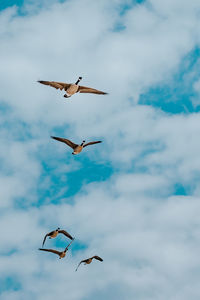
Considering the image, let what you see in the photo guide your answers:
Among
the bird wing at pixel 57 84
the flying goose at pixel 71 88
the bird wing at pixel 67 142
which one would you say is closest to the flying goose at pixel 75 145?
the bird wing at pixel 67 142

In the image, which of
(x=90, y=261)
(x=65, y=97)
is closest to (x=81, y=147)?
(x=65, y=97)

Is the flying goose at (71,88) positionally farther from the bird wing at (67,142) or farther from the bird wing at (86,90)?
the bird wing at (67,142)

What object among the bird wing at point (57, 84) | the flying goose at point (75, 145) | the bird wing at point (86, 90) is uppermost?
the bird wing at point (86, 90)

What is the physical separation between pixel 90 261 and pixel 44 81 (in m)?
41.2

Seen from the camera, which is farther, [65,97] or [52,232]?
[52,232]

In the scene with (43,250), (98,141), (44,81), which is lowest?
(43,250)

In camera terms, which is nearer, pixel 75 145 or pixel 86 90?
pixel 86 90

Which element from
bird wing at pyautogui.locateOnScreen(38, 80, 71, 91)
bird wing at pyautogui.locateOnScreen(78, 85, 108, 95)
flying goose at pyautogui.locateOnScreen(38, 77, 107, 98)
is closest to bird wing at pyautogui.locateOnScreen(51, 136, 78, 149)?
flying goose at pyautogui.locateOnScreen(38, 77, 107, 98)

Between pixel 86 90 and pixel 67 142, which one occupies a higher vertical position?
pixel 86 90

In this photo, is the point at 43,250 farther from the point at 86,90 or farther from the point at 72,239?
the point at 86,90

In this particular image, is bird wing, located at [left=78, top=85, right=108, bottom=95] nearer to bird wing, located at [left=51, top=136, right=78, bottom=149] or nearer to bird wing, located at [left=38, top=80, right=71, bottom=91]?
bird wing, located at [left=38, top=80, right=71, bottom=91]

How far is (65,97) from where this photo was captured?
92.0 m

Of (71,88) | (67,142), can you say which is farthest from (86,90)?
(67,142)

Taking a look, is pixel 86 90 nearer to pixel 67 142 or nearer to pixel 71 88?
pixel 71 88
